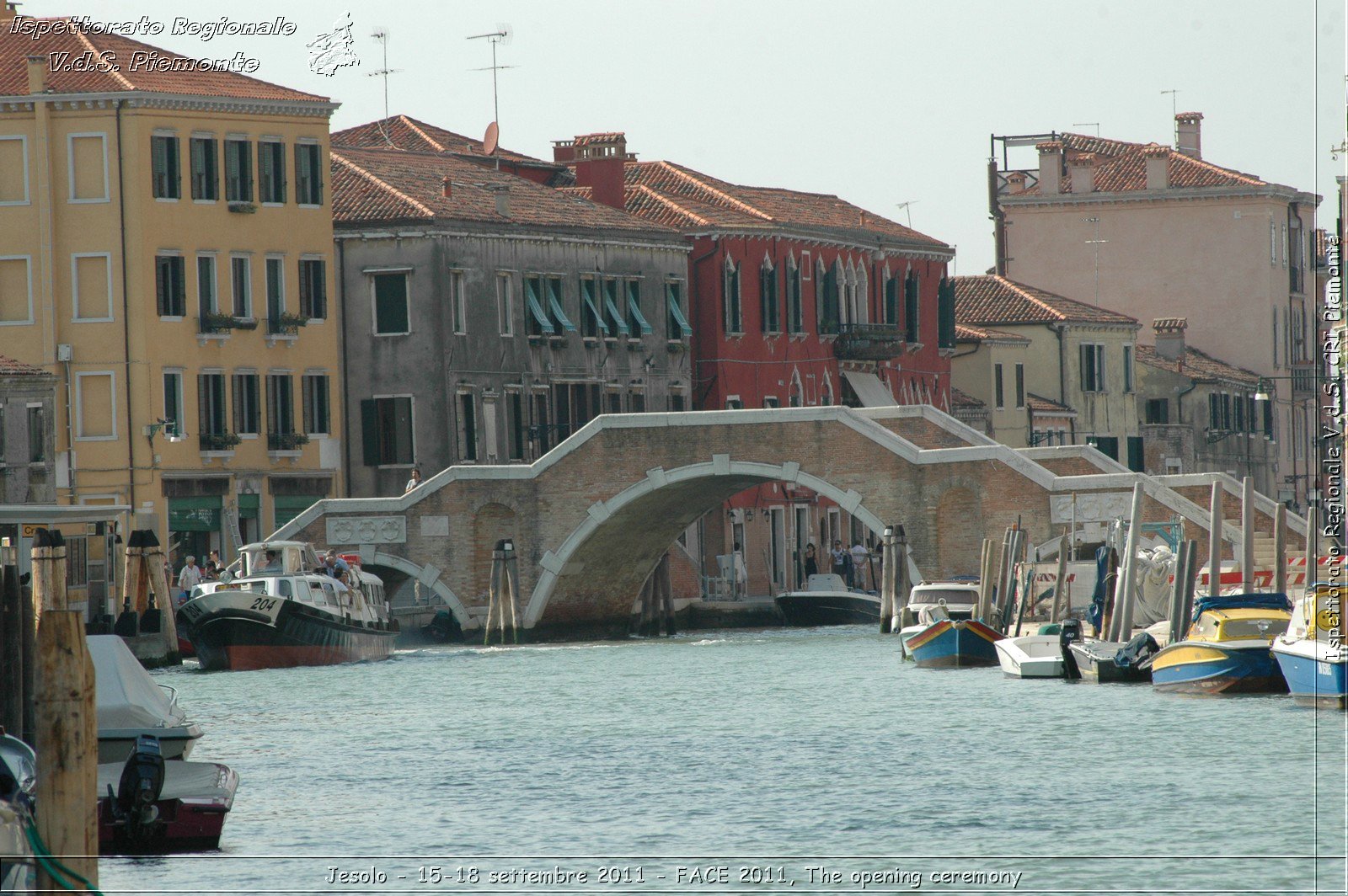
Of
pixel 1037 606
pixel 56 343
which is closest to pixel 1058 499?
pixel 1037 606

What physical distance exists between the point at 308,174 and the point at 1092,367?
20.0m

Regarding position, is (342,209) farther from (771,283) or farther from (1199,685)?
(1199,685)

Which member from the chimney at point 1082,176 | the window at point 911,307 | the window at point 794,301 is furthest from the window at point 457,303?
the chimney at point 1082,176

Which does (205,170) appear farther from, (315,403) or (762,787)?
(762,787)

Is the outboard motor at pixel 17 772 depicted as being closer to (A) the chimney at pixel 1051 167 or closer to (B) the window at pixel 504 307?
(B) the window at pixel 504 307

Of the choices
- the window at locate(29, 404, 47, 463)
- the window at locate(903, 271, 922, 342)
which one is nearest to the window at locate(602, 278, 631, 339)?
the window at locate(903, 271, 922, 342)

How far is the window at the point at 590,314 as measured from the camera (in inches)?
1554

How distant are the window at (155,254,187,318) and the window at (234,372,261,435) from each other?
4.34 ft

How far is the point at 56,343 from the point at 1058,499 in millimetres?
12911

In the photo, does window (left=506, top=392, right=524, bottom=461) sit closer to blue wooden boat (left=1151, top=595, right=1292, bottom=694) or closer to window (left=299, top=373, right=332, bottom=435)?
window (left=299, top=373, right=332, bottom=435)

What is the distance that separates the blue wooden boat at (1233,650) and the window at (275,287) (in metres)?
15.4

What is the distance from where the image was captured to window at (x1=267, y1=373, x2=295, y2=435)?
3578 cm

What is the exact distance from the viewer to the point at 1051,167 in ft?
176

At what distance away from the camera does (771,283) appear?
42.8 metres
